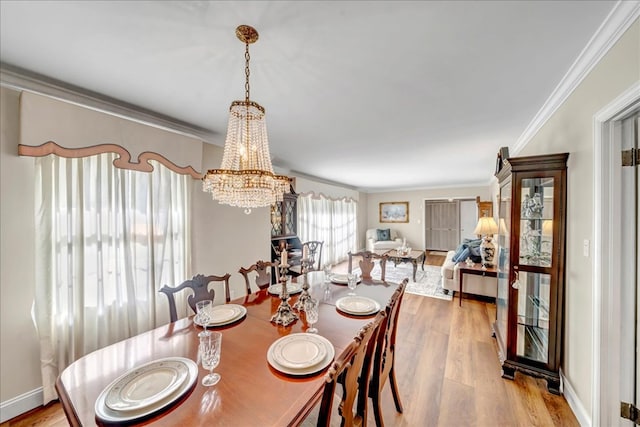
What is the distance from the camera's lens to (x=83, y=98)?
1.91 m

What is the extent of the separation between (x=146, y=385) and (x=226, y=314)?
64cm

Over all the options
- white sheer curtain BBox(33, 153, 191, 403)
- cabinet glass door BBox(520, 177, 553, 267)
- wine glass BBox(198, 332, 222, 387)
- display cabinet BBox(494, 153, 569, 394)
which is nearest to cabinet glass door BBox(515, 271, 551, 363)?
display cabinet BBox(494, 153, 569, 394)

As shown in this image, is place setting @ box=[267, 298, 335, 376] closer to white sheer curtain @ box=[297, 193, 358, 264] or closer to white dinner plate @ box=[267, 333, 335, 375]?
white dinner plate @ box=[267, 333, 335, 375]

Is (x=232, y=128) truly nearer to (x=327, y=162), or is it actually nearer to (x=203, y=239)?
(x=203, y=239)

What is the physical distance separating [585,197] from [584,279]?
563 mm

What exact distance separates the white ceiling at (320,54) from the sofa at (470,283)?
2.35 metres

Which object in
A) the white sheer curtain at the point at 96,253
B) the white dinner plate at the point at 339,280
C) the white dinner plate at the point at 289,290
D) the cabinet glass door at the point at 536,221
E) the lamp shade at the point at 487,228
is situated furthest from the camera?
the lamp shade at the point at 487,228

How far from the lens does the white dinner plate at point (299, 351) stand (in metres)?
1.07

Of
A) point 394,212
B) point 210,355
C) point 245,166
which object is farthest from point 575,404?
point 394,212

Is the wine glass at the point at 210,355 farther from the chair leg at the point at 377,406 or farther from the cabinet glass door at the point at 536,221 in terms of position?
the cabinet glass door at the point at 536,221

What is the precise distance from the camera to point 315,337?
1262mm

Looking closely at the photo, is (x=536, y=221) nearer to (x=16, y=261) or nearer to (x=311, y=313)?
(x=311, y=313)

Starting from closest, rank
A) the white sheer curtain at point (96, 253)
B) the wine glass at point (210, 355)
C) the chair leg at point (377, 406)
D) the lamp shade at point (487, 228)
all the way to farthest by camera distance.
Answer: the wine glass at point (210, 355) → the chair leg at point (377, 406) → the white sheer curtain at point (96, 253) → the lamp shade at point (487, 228)

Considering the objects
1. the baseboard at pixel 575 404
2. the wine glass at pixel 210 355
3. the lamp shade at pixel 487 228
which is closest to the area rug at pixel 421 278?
the lamp shade at pixel 487 228
